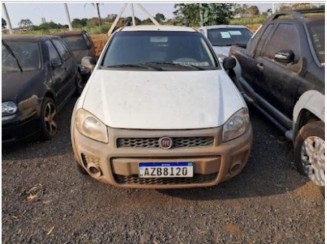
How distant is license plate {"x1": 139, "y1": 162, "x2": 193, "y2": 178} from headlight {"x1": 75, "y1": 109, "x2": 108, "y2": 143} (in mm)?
400

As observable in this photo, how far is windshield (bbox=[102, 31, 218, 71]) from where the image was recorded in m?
3.65

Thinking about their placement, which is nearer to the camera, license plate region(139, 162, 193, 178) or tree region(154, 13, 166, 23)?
license plate region(139, 162, 193, 178)

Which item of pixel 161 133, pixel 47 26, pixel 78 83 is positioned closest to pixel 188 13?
pixel 47 26

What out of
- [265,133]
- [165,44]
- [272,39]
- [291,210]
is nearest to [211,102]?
[291,210]

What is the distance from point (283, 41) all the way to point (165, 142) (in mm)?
2351

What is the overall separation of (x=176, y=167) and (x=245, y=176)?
1.06 m

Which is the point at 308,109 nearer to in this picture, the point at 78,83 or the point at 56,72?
the point at 56,72

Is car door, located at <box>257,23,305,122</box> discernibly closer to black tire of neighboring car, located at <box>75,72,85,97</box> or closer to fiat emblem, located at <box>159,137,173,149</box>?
fiat emblem, located at <box>159,137,173,149</box>

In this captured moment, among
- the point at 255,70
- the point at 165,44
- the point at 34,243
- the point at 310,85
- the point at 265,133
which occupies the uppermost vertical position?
the point at 165,44

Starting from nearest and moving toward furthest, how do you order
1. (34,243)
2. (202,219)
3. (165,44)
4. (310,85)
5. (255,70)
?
(34,243), (202,219), (310,85), (165,44), (255,70)

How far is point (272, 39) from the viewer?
4.26m

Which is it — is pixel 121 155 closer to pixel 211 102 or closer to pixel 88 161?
pixel 88 161

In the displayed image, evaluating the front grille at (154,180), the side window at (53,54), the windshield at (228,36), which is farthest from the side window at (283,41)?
the windshield at (228,36)

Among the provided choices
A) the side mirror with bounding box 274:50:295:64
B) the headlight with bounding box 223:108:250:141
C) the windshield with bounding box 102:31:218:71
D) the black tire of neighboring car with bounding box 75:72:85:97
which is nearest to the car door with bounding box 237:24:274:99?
the side mirror with bounding box 274:50:295:64
